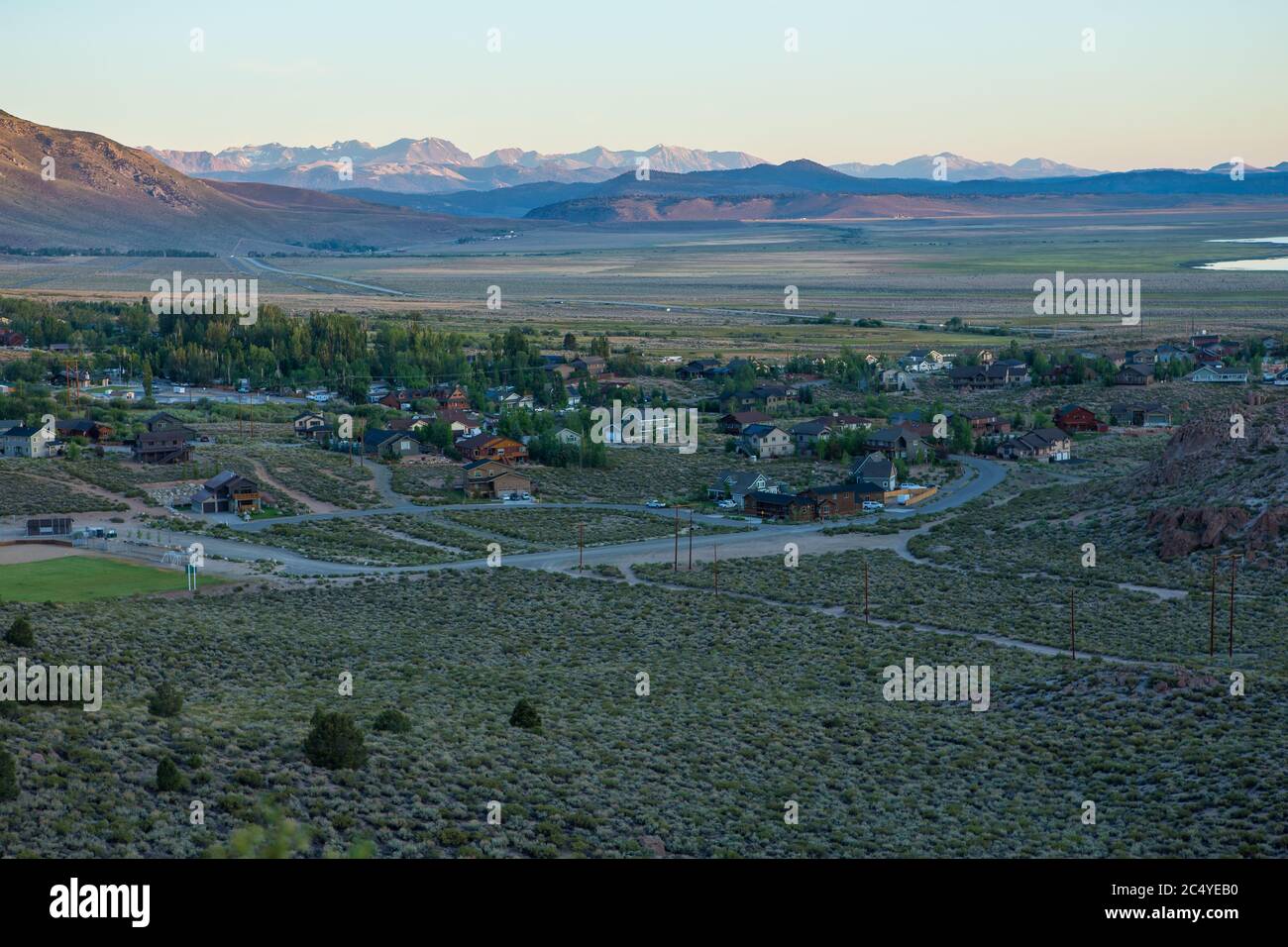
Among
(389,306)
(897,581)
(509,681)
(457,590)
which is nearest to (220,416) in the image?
(457,590)

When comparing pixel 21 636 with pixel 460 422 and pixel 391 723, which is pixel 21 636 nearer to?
pixel 391 723

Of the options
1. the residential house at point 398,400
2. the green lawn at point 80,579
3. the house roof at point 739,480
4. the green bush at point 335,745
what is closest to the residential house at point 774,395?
the residential house at point 398,400

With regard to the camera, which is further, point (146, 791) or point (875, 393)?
point (875, 393)

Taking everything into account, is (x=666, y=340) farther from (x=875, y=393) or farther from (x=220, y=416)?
(x=220, y=416)

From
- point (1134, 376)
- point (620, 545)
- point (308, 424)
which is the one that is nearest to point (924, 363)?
point (1134, 376)

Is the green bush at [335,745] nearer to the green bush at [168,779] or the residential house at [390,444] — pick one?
the green bush at [168,779]
